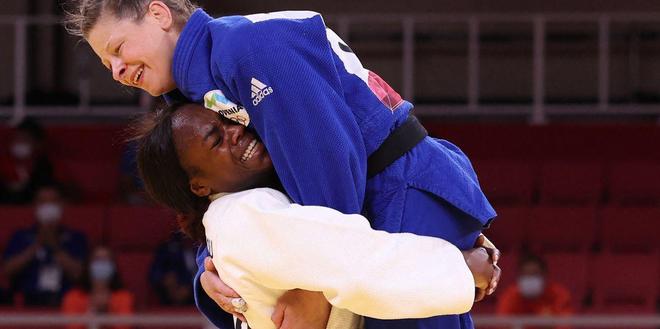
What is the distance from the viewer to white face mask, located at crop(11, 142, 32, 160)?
7.55m

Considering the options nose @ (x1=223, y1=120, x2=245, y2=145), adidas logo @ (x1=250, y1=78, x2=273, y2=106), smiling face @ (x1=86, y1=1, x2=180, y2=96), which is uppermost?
smiling face @ (x1=86, y1=1, x2=180, y2=96)

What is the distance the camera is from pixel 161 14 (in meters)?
2.22

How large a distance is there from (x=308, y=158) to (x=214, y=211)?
206 mm

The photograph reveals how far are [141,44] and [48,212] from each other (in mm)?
4925

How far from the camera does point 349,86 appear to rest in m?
2.20

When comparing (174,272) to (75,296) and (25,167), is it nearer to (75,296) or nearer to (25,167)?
(75,296)

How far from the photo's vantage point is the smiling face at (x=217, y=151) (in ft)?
7.04

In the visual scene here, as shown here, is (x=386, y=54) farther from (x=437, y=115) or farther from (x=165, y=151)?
(x=165, y=151)

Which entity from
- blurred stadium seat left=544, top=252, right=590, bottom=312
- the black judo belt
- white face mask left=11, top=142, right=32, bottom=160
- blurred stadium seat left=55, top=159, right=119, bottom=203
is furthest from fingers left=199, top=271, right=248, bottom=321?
white face mask left=11, top=142, right=32, bottom=160

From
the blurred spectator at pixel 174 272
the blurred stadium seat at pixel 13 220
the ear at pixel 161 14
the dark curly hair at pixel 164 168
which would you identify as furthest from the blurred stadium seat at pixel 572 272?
the ear at pixel 161 14

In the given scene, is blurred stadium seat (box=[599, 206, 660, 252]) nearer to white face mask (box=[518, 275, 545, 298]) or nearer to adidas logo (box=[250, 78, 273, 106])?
white face mask (box=[518, 275, 545, 298])

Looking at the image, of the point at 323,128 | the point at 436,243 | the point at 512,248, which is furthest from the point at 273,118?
the point at 512,248

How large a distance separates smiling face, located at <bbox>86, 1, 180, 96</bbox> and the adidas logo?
0.73 ft

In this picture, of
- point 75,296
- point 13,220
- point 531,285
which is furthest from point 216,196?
point 13,220
